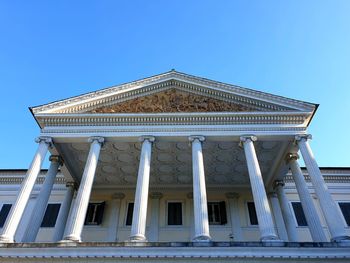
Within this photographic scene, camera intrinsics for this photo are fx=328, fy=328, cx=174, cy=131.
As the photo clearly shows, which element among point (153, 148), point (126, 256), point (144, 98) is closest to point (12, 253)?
point (126, 256)

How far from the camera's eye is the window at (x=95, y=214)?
21344mm

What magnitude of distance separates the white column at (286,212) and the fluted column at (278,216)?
0.34m

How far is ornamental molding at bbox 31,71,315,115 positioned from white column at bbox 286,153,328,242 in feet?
10.1

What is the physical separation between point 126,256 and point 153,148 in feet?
24.9

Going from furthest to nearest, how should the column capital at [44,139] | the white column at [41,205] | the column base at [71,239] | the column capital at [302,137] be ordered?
the column capital at [44,139] → the column capital at [302,137] → the white column at [41,205] → the column base at [71,239]

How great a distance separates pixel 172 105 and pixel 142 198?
602 cm

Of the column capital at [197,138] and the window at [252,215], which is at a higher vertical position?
the column capital at [197,138]

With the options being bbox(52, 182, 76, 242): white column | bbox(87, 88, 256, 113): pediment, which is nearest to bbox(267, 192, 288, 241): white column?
bbox(87, 88, 256, 113): pediment

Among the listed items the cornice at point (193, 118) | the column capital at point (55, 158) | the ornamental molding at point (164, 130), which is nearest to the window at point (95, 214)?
the column capital at point (55, 158)

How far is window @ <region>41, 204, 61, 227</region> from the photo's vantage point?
21.3m

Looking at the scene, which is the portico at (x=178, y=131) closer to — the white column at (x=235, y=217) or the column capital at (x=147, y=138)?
the column capital at (x=147, y=138)

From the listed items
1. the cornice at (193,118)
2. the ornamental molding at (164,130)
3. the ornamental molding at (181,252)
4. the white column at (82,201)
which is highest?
the cornice at (193,118)

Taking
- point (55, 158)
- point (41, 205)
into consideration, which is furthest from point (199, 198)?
point (55, 158)

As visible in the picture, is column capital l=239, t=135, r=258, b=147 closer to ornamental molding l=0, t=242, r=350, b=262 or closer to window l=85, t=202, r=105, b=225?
ornamental molding l=0, t=242, r=350, b=262
